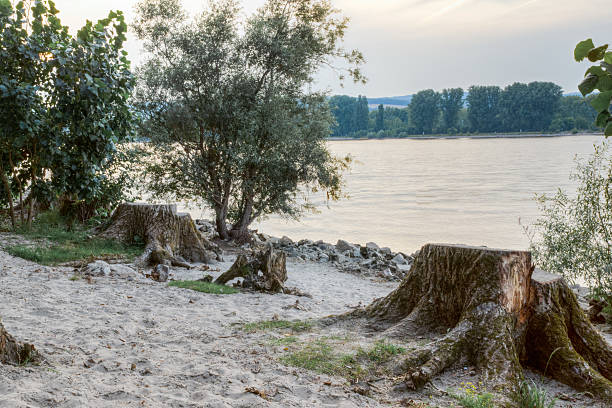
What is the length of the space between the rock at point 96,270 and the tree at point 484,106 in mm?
149119

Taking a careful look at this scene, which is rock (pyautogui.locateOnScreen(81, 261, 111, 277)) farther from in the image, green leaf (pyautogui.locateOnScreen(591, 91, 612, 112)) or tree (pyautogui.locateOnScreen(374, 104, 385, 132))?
tree (pyautogui.locateOnScreen(374, 104, 385, 132))

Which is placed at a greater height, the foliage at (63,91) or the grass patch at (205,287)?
the foliage at (63,91)

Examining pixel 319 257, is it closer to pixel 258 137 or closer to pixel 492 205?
pixel 258 137

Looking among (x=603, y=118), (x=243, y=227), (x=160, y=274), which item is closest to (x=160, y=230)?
(x=160, y=274)

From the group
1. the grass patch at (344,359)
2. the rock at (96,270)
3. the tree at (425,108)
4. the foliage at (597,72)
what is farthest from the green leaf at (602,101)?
the tree at (425,108)

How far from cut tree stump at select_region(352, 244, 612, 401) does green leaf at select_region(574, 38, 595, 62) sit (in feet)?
11.8

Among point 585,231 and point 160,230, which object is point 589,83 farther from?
point 160,230

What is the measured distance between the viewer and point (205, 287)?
9.61 m

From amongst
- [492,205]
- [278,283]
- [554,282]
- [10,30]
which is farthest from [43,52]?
[492,205]

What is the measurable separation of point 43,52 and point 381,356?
408 inches

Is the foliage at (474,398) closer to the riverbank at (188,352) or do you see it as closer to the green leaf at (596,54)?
the riverbank at (188,352)

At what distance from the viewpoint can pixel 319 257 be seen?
17484 millimetres

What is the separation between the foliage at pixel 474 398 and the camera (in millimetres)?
4422

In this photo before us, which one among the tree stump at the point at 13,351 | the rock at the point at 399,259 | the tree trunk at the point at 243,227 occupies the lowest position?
the rock at the point at 399,259
